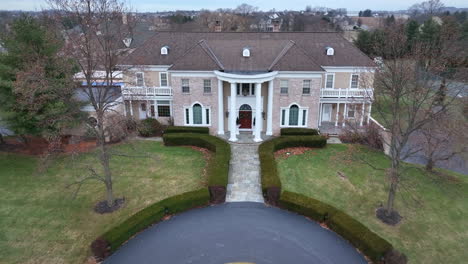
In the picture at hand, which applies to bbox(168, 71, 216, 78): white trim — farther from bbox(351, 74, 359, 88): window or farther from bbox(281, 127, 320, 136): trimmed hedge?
bbox(351, 74, 359, 88): window

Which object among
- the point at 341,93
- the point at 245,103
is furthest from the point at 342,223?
the point at 341,93

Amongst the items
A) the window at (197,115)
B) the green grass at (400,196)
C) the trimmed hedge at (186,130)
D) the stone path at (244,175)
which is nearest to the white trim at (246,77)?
the window at (197,115)

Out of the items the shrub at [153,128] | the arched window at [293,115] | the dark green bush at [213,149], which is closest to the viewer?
the dark green bush at [213,149]

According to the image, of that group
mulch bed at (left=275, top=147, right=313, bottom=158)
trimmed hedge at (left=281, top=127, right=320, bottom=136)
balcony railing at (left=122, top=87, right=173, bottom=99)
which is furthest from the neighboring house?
mulch bed at (left=275, top=147, right=313, bottom=158)

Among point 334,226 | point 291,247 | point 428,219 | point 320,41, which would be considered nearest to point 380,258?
point 334,226

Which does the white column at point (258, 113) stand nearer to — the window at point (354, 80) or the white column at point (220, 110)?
the white column at point (220, 110)

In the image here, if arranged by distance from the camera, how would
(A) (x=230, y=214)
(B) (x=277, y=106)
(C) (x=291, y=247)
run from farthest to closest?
1. (B) (x=277, y=106)
2. (A) (x=230, y=214)
3. (C) (x=291, y=247)

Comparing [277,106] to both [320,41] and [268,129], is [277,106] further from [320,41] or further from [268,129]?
[320,41]
